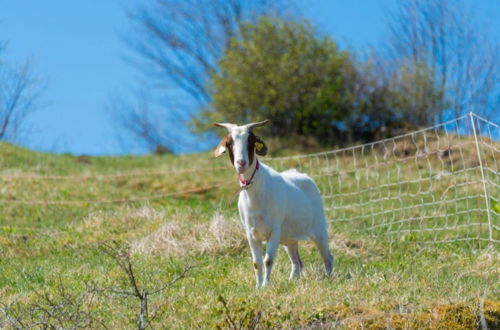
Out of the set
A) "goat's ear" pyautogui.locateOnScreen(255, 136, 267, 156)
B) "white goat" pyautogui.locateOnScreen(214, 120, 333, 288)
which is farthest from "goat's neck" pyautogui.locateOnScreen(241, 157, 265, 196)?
"goat's ear" pyautogui.locateOnScreen(255, 136, 267, 156)

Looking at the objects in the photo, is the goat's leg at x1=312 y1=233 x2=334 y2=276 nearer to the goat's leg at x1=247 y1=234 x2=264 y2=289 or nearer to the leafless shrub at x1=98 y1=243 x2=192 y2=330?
the goat's leg at x1=247 y1=234 x2=264 y2=289

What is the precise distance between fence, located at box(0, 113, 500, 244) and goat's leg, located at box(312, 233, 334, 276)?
3176mm

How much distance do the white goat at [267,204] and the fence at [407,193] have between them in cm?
344

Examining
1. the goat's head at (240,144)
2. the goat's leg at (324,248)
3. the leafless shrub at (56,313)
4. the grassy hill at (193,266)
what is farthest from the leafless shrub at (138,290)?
the goat's leg at (324,248)

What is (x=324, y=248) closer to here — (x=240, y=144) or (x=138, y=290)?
(x=240, y=144)

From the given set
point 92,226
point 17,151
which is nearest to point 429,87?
point 17,151

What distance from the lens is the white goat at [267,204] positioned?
24.5 feet

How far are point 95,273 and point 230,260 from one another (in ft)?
5.35

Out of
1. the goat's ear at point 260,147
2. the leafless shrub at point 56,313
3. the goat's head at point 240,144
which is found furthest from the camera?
the goat's ear at point 260,147

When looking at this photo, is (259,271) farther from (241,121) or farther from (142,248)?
(241,121)

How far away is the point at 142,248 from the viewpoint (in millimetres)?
11086

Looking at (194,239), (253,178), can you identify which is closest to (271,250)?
(253,178)

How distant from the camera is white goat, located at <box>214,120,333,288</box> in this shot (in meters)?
7.46

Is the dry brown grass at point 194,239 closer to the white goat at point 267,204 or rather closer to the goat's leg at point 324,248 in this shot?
the goat's leg at point 324,248
